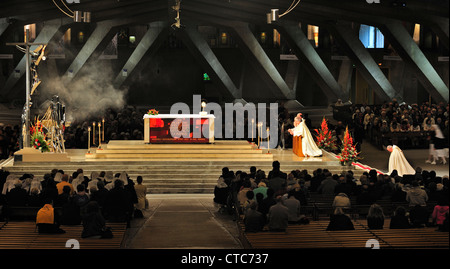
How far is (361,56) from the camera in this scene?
31.5 metres

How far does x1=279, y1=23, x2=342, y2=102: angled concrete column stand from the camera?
32.1 meters

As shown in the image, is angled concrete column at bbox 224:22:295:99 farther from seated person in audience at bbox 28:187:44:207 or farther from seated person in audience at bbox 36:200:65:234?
seated person in audience at bbox 36:200:65:234

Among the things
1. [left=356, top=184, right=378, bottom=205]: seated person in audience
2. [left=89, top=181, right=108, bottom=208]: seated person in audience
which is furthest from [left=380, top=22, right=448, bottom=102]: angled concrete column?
[left=89, top=181, right=108, bottom=208]: seated person in audience

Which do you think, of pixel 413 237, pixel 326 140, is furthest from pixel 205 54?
pixel 413 237

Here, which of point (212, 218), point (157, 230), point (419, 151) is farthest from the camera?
point (419, 151)

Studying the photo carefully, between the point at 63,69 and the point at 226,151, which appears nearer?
the point at 226,151

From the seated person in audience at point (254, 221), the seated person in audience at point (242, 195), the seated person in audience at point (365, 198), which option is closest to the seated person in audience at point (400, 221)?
the seated person in audience at point (365, 198)

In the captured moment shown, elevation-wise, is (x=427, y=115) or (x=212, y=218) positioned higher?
(x=427, y=115)

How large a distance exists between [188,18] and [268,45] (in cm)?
884

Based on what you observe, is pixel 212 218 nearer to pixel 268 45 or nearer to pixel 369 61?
pixel 369 61

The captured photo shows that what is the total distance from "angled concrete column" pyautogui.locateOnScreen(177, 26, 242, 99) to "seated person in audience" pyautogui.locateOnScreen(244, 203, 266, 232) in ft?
75.1

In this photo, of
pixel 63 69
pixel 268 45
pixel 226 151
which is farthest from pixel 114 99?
pixel 226 151

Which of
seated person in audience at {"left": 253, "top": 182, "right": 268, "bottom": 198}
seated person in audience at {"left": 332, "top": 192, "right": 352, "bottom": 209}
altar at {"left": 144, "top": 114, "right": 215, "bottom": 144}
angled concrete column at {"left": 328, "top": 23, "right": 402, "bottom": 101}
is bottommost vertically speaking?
seated person in audience at {"left": 332, "top": 192, "right": 352, "bottom": 209}

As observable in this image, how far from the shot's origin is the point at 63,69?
39719 millimetres
